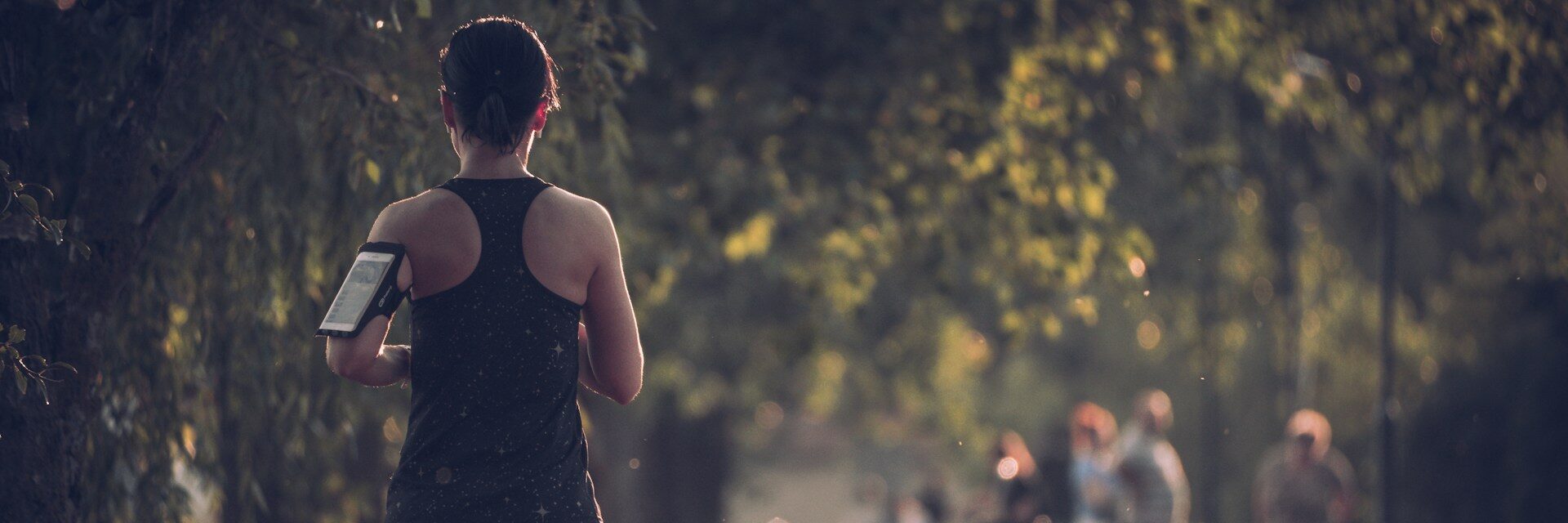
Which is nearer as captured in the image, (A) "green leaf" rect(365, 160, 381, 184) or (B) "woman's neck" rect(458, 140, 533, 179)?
(B) "woman's neck" rect(458, 140, 533, 179)

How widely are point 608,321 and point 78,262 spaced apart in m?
1.52

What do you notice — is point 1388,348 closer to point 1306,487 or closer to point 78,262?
point 1306,487

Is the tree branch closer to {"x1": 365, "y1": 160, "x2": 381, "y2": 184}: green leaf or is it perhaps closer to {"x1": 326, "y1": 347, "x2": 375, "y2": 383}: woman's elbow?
{"x1": 365, "y1": 160, "x2": 381, "y2": 184}: green leaf

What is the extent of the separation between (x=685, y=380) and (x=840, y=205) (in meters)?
7.07

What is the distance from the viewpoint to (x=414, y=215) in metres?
2.98

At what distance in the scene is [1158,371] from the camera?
1176 inches

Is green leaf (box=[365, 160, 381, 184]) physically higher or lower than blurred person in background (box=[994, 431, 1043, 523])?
higher

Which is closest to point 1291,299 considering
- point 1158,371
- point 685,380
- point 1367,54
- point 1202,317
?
point 1202,317

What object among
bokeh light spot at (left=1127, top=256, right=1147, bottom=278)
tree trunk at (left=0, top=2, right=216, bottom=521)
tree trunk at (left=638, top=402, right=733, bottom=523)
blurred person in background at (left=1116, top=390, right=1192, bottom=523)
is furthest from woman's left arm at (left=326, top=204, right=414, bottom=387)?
tree trunk at (left=638, top=402, right=733, bottom=523)

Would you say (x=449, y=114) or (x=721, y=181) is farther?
(x=721, y=181)

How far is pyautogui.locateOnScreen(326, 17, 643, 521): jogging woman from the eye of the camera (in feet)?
9.68

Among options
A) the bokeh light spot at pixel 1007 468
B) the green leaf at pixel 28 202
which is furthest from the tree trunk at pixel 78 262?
the bokeh light spot at pixel 1007 468

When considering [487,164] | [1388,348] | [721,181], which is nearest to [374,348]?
[487,164]

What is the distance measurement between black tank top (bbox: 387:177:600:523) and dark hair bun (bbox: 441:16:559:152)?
117mm
